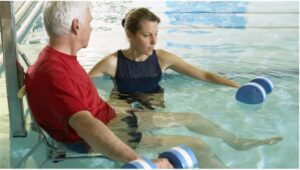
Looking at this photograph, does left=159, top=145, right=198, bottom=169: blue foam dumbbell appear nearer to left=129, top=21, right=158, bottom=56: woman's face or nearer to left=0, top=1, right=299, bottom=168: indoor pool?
left=0, top=1, right=299, bottom=168: indoor pool

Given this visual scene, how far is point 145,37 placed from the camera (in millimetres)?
2920

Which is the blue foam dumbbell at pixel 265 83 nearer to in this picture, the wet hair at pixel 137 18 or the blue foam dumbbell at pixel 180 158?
the wet hair at pixel 137 18

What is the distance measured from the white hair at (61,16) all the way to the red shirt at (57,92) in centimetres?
9

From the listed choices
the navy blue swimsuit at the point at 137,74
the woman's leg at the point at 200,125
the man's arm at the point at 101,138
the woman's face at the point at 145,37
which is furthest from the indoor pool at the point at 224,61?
the woman's face at the point at 145,37

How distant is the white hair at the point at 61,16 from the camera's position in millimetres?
2154

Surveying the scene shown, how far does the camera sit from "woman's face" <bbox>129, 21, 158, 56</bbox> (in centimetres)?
290

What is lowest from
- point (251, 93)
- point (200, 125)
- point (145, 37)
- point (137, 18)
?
point (200, 125)

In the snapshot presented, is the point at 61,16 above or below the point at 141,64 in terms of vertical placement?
above

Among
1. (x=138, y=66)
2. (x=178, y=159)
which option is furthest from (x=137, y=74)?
(x=178, y=159)

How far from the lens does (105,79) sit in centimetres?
347

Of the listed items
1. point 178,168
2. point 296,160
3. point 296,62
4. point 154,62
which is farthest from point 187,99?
point 178,168

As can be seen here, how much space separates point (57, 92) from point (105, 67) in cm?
103

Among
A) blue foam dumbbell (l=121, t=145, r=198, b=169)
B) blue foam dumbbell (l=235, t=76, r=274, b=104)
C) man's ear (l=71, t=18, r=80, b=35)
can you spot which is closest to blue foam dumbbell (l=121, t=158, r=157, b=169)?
blue foam dumbbell (l=121, t=145, r=198, b=169)

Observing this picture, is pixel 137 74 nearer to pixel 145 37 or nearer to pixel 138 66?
pixel 138 66
